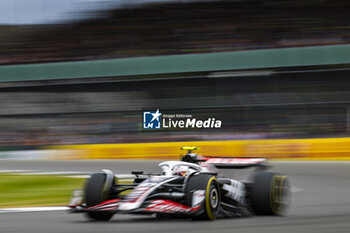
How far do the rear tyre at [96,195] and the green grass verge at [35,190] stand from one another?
257 centimetres

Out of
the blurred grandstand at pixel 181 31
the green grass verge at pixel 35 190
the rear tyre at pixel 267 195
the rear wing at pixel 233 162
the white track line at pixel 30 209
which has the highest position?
the blurred grandstand at pixel 181 31

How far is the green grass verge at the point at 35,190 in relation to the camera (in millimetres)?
9953

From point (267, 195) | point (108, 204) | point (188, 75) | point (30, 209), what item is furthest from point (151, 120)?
point (108, 204)

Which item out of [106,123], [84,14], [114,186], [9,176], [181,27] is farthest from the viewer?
[84,14]

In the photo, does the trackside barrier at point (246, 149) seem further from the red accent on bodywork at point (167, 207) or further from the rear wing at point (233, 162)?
the red accent on bodywork at point (167, 207)

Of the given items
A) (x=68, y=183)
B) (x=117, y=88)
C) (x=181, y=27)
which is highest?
(x=181, y=27)

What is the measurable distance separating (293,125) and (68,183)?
397 inches

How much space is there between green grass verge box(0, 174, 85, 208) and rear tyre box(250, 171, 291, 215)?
346 centimetres

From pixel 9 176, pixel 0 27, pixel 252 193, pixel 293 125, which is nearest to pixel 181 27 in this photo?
pixel 293 125

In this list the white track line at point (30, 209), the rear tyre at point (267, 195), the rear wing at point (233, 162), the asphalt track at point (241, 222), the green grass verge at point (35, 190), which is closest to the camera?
the asphalt track at point (241, 222)

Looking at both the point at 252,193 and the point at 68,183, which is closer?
the point at 252,193

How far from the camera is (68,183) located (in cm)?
1276

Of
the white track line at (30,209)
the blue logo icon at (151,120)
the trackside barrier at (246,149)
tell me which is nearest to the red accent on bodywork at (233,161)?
the white track line at (30,209)

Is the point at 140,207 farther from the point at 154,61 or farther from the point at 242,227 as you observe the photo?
the point at 154,61
